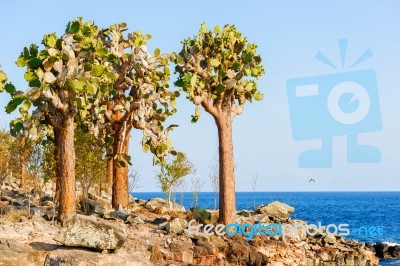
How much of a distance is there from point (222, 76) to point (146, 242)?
7.42 metres

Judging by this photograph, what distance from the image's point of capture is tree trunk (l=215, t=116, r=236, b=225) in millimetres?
23350

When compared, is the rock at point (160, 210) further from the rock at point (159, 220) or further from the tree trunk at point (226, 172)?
the tree trunk at point (226, 172)

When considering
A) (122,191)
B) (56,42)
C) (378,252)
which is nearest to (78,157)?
(122,191)

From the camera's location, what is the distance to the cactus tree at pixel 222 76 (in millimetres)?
23125

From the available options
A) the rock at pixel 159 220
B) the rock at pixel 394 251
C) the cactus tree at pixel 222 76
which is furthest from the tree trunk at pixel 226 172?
the rock at pixel 394 251

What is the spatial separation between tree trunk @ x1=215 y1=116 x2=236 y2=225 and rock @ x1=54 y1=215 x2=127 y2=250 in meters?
7.01

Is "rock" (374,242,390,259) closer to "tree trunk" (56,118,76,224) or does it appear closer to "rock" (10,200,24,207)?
"rock" (10,200,24,207)

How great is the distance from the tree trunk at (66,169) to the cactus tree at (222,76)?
4.64 m

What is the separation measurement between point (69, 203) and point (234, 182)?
6.58 m

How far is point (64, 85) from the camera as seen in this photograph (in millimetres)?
20812

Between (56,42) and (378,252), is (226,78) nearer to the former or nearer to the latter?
(56,42)

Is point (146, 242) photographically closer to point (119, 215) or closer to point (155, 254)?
point (155, 254)

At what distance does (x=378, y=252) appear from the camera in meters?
37.3

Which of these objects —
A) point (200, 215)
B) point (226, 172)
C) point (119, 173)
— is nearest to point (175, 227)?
point (200, 215)
